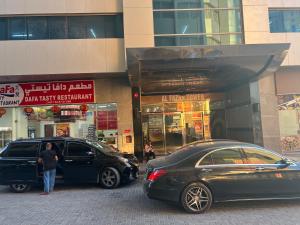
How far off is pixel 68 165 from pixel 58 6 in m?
9.45

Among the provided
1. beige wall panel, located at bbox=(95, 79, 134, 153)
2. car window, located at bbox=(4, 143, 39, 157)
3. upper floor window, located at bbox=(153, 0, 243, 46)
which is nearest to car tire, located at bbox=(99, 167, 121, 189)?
car window, located at bbox=(4, 143, 39, 157)

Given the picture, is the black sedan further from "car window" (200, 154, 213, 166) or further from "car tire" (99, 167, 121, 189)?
"car tire" (99, 167, 121, 189)

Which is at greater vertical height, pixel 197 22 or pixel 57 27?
pixel 57 27

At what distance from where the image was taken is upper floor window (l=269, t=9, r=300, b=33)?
19.0 m

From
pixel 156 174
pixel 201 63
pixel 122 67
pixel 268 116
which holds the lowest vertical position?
pixel 156 174

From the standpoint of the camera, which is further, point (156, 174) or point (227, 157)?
point (227, 157)

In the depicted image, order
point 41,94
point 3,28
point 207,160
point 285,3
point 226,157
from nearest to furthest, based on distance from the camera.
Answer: point 207,160
point 226,157
point 3,28
point 41,94
point 285,3

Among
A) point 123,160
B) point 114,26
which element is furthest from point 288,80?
point 123,160

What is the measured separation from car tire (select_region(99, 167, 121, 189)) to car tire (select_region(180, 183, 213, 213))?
12.8ft

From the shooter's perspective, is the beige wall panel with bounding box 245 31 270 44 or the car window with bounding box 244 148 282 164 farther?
the beige wall panel with bounding box 245 31 270 44

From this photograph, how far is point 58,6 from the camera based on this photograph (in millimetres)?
17391

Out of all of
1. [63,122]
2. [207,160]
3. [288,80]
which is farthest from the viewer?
[288,80]

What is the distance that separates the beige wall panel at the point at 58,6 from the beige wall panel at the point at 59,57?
159cm

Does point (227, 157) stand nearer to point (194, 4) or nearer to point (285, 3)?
point (194, 4)
